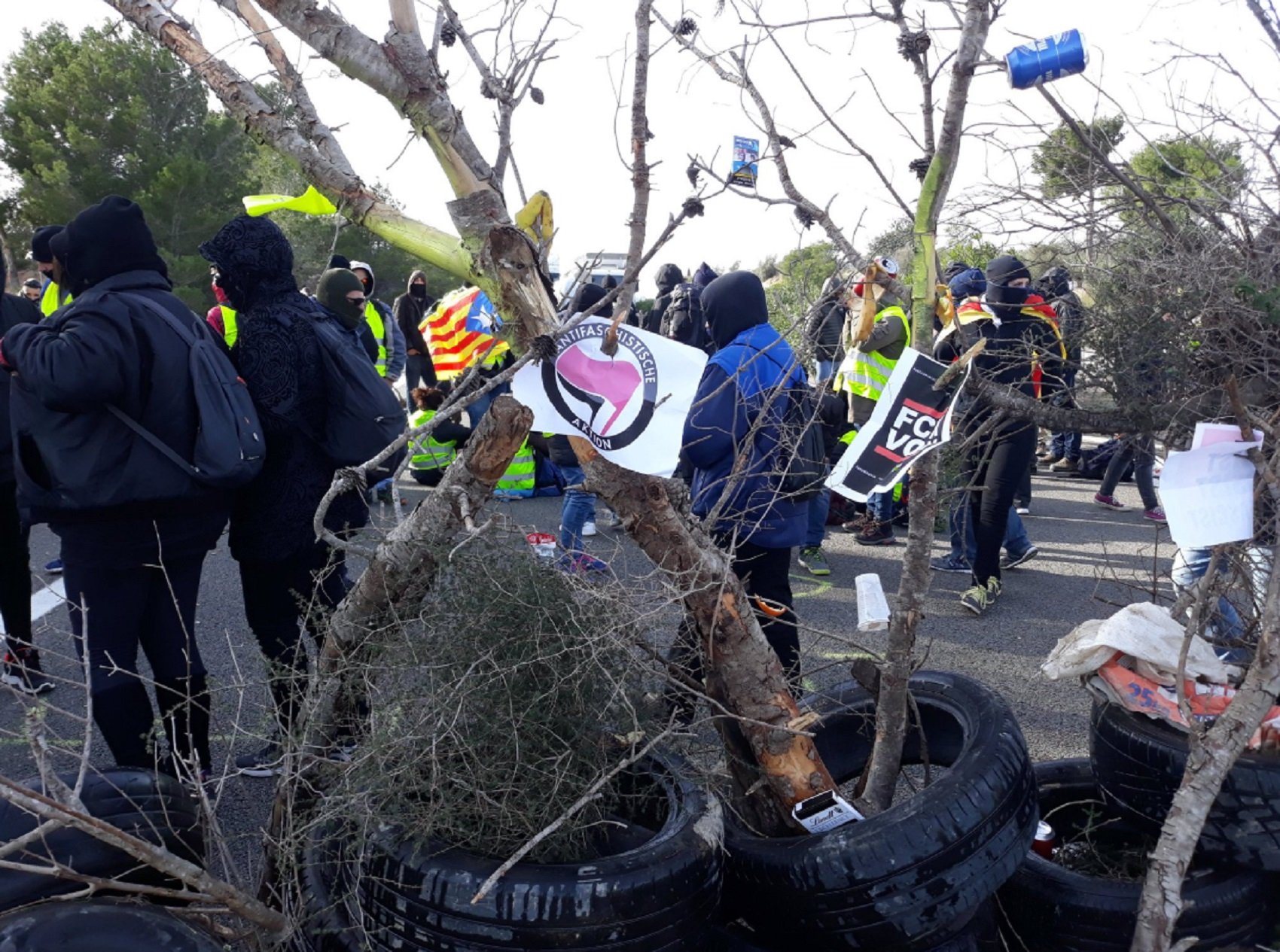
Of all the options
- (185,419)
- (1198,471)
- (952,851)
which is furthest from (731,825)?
(185,419)

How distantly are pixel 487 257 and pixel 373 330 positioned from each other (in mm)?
5902

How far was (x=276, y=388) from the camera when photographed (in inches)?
138

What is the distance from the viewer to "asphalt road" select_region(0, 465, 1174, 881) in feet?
11.7

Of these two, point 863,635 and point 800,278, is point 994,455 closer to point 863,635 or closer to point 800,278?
point 863,635

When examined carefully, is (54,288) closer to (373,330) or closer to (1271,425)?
(373,330)

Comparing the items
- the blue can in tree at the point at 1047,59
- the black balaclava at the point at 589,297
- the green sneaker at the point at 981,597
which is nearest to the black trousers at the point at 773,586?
the black balaclava at the point at 589,297

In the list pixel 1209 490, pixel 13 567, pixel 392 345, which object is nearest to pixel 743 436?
pixel 1209 490

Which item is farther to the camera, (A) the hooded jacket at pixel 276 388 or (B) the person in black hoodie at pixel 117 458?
(A) the hooded jacket at pixel 276 388

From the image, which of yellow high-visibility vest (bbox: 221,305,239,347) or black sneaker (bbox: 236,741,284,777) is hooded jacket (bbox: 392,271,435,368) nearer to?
yellow high-visibility vest (bbox: 221,305,239,347)

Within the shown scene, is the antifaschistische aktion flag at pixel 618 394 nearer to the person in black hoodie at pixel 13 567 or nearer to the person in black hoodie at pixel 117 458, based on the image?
the person in black hoodie at pixel 117 458

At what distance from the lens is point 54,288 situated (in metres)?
7.00

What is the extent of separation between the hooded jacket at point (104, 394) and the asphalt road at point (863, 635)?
1.07ft

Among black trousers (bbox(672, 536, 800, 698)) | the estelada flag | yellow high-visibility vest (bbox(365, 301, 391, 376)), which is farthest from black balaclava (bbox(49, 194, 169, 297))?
the estelada flag

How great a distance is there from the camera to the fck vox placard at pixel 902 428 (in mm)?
2559
